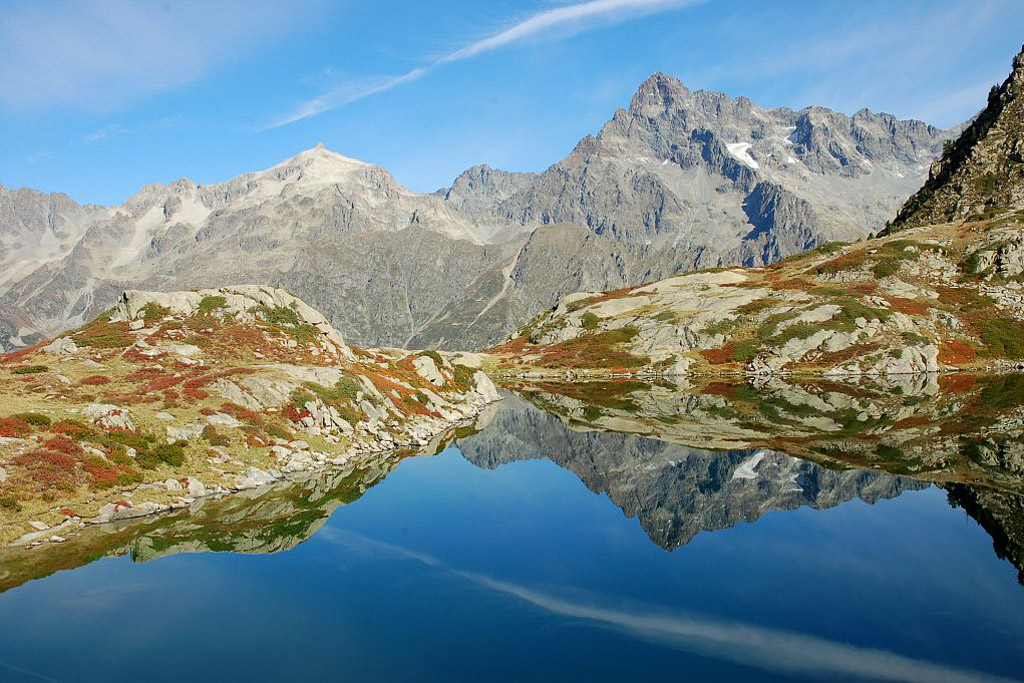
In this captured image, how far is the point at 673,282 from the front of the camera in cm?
18312

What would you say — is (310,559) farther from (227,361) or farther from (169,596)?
(227,361)

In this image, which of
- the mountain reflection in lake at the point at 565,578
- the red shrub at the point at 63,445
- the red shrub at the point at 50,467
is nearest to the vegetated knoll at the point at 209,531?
the mountain reflection in lake at the point at 565,578

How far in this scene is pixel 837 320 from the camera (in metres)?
123

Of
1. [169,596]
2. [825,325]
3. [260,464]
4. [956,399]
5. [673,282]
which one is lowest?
[169,596]

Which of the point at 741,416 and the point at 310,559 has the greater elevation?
the point at 741,416

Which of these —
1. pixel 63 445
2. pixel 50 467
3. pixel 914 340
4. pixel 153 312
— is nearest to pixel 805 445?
pixel 50 467

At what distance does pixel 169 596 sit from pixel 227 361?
44518 millimetres

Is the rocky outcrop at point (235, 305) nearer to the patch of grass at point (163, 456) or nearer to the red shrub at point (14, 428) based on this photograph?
the red shrub at point (14, 428)

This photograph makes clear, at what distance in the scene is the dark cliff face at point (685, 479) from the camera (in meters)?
37.8

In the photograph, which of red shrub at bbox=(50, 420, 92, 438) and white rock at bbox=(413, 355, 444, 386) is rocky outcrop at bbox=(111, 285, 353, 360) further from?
red shrub at bbox=(50, 420, 92, 438)

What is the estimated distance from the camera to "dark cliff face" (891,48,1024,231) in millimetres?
162500

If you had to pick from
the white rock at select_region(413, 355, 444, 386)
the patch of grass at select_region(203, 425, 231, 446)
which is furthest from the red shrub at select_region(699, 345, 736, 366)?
the patch of grass at select_region(203, 425, 231, 446)

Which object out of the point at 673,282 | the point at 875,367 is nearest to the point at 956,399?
the point at 875,367

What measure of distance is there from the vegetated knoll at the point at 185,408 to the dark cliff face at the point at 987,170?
16509 centimetres
